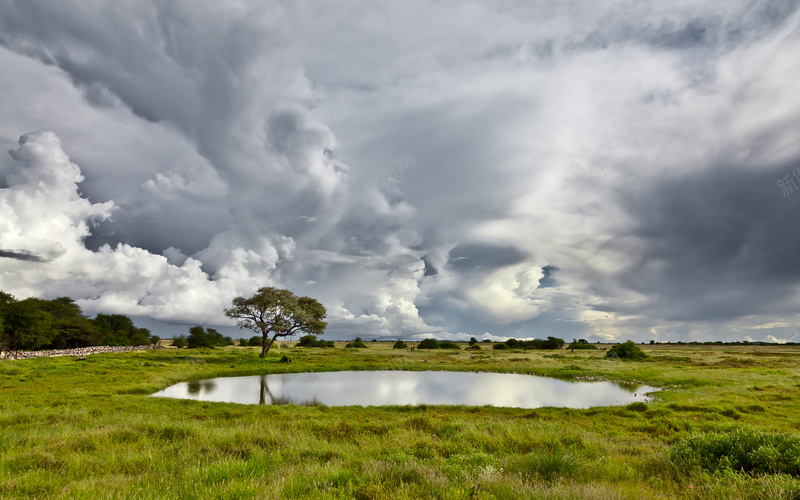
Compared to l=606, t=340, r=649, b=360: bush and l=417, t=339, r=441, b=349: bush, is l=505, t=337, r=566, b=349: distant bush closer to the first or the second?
l=417, t=339, r=441, b=349: bush

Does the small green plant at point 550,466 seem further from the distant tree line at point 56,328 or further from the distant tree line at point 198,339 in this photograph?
the distant tree line at point 198,339

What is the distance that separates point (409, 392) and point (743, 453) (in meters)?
26.7

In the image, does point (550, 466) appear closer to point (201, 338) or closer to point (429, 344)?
point (429, 344)

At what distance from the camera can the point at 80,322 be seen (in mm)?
91562

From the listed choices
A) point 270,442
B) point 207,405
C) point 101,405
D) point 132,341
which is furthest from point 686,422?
point 132,341

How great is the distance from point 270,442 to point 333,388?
2375 centimetres

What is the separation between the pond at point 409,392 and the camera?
1089 inches

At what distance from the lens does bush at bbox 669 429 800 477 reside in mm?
7625

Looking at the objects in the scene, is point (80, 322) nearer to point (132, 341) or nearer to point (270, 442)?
point (132, 341)

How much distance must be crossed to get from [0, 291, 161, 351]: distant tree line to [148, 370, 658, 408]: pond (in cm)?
5828

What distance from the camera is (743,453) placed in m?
8.20

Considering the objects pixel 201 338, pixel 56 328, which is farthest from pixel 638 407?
pixel 201 338

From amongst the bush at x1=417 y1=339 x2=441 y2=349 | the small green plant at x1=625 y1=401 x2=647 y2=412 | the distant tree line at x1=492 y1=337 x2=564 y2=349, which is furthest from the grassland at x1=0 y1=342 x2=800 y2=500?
the distant tree line at x1=492 y1=337 x2=564 y2=349

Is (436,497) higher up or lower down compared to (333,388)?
higher up
